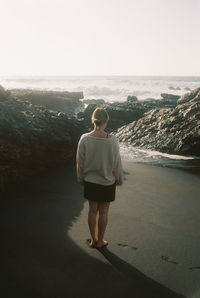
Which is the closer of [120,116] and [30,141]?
[30,141]

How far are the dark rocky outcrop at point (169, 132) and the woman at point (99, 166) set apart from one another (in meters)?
5.00

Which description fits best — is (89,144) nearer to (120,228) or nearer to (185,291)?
(120,228)

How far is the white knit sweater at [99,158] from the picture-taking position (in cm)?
312

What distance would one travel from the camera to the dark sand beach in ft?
8.27

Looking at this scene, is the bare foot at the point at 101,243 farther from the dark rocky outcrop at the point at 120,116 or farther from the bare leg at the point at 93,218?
the dark rocky outcrop at the point at 120,116

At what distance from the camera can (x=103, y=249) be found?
3.15 meters

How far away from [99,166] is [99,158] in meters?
0.09

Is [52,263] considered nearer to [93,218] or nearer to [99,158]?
[93,218]

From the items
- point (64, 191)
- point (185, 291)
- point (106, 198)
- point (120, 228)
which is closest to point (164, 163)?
point (64, 191)

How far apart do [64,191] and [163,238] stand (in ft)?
6.35

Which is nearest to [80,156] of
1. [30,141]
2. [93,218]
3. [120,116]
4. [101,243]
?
[93,218]

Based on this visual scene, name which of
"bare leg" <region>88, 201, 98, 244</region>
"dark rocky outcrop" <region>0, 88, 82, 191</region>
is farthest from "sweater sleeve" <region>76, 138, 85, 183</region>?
"dark rocky outcrop" <region>0, 88, 82, 191</region>

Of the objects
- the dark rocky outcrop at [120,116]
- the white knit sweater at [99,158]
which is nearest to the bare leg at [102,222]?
the white knit sweater at [99,158]

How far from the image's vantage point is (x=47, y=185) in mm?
4895
